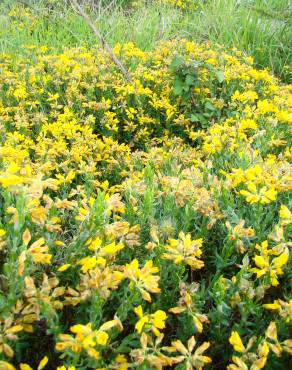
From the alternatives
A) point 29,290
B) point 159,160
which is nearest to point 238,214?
point 159,160

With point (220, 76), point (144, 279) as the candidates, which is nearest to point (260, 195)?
point (144, 279)

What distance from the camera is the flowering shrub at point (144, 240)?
1.19 meters

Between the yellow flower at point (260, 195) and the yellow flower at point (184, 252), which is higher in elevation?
the yellow flower at point (260, 195)

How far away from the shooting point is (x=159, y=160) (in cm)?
249

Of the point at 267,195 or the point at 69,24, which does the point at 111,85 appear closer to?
the point at 267,195

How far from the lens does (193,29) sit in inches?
222

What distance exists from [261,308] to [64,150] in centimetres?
141

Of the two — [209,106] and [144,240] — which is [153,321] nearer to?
[144,240]

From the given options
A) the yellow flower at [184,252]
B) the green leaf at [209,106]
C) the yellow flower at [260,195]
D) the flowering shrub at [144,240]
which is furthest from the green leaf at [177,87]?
the yellow flower at [184,252]

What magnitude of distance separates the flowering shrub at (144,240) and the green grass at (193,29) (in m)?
1.73

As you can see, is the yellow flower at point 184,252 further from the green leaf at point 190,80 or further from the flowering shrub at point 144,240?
the green leaf at point 190,80

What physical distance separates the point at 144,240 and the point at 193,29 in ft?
15.0

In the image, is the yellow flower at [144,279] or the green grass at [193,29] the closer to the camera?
the yellow flower at [144,279]

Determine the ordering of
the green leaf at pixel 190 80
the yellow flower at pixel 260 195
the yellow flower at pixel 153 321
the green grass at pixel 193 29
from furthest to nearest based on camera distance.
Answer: the green grass at pixel 193 29 → the green leaf at pixel 190 80 → the yellow flower at pixel 260 195 → the yellow flower at pixel 153 321
